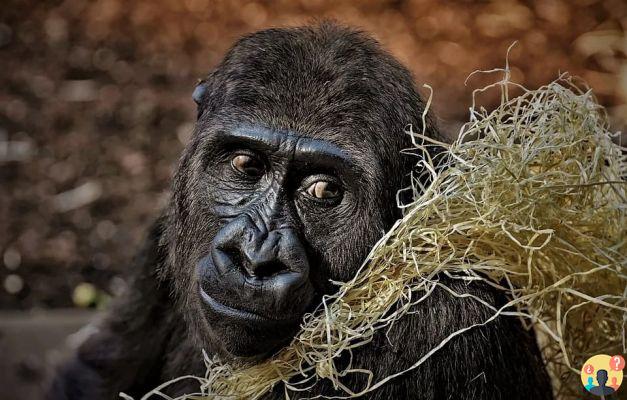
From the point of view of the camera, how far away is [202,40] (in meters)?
7.78

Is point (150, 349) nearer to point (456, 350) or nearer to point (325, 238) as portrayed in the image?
point (325, 238)

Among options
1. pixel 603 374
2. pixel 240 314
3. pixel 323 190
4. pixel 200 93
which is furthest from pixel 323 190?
pixel 603 374

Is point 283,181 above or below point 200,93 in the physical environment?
below

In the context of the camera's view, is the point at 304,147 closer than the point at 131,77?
Yes

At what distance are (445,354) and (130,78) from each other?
5222 millimetres

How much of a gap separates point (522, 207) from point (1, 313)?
4204 millimetres

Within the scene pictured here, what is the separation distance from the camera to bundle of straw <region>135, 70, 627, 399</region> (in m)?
3.19

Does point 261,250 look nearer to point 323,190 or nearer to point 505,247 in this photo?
point 323,190

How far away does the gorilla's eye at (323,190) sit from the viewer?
3396 millimetres

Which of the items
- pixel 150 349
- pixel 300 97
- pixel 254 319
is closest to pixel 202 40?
pixel 150 349

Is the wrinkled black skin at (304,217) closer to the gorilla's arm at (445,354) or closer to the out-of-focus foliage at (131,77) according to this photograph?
the gorilla's arm at (445,354)

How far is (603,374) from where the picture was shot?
3135mm

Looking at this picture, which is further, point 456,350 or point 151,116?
point 151,116

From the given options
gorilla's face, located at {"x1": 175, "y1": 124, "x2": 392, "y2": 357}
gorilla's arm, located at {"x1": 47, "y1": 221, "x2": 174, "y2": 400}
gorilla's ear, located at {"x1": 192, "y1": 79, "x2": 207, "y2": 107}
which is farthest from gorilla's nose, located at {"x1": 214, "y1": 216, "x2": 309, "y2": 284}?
gorilla's arm, located at {"x1": 47, "y1": 221, "x2": 174, "y2": 400}
